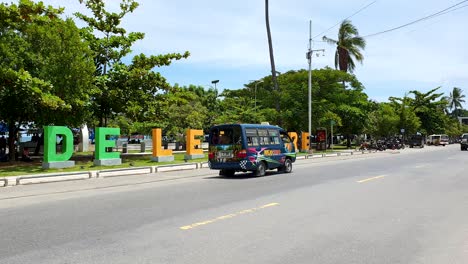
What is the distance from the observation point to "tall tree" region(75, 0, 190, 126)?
26.1 m

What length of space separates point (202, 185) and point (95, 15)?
56.1 ft

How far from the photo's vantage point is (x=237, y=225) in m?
7.59

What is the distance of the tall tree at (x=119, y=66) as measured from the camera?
85.7 ft

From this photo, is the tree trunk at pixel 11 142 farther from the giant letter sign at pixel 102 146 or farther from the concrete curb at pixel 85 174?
the concrete curb at pixel 85 174

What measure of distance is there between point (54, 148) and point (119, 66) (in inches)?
327

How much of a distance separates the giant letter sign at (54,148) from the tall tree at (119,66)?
19.6ft

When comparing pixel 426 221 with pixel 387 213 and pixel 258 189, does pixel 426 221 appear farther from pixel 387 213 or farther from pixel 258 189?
pixel 258 189

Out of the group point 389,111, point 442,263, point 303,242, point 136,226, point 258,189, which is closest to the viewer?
point 442,263

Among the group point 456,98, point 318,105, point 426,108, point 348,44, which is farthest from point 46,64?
point 456,98

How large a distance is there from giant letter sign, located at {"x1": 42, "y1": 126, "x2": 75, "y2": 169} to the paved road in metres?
6.22

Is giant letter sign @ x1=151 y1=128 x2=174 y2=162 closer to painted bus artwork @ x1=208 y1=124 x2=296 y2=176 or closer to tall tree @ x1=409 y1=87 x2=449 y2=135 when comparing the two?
painted bus artwork @ x1=208 y1=124 x2=296 y2=176

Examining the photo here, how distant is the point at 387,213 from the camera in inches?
352

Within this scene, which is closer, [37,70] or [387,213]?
[387,213]

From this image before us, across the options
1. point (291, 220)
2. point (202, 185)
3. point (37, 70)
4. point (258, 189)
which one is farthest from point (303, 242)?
point (37, 70)
